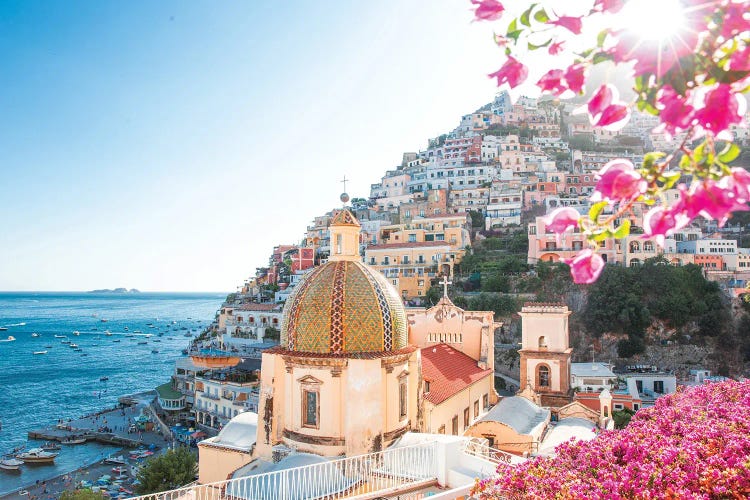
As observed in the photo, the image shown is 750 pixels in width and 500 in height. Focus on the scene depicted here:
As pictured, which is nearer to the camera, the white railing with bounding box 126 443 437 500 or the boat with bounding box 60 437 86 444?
the white railing with bounding box 126 443 437 500

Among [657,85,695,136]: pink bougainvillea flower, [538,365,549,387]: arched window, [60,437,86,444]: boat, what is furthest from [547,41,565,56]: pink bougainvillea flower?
[60,437,86,444]: boat

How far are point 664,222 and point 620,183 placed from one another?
0.20 meters

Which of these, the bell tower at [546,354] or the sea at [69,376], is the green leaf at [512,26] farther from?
the sea at [69,376]

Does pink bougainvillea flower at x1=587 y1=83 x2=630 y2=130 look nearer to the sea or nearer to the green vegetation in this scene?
the sea

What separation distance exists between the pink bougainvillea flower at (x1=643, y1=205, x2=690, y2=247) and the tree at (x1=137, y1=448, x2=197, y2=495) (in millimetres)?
24786

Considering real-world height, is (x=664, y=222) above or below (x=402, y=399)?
above

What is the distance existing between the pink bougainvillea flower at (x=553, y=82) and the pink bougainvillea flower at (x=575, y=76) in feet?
0.13

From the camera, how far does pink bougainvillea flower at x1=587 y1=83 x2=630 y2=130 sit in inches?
77.7

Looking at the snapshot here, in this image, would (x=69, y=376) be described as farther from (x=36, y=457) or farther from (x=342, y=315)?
(x=342, y=315)

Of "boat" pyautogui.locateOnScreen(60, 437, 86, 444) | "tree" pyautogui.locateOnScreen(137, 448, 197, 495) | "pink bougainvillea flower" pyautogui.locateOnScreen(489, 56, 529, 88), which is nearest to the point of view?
"pink bougainvillea flower" pyautogui.locateOnScreen(489, 56, 529, 88)

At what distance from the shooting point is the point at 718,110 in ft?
5.88

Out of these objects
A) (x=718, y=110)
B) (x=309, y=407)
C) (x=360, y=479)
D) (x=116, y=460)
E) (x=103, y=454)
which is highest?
(x=718, y=110)

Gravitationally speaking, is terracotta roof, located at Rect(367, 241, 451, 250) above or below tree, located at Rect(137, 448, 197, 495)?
above

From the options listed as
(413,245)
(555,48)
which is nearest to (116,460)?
(413,245)
